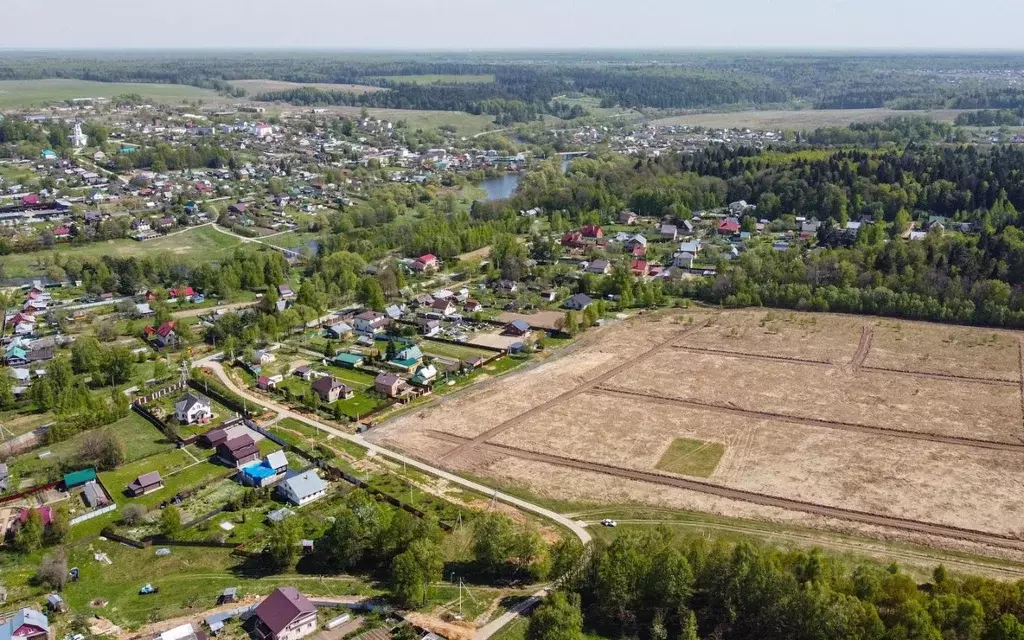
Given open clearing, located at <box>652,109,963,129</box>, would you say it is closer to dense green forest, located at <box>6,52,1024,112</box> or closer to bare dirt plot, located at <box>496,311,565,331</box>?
dense green forest, located at <box>6,52,1024,112</box>

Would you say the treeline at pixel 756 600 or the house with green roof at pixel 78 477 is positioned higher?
the treeline at pixel 756 600

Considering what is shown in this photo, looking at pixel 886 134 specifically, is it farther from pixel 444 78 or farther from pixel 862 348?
pixel 444 78

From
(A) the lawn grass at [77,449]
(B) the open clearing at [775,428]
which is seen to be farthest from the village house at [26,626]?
(B) the open clearing at [775,428]

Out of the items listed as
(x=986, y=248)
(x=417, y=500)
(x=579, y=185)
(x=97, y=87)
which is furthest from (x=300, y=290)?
(x=97, y=87)

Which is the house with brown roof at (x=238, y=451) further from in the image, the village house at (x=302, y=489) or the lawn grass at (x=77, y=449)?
the lawn grass at (x=77, y=449)

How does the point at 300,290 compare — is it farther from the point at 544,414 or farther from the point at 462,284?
the point at 544,414
